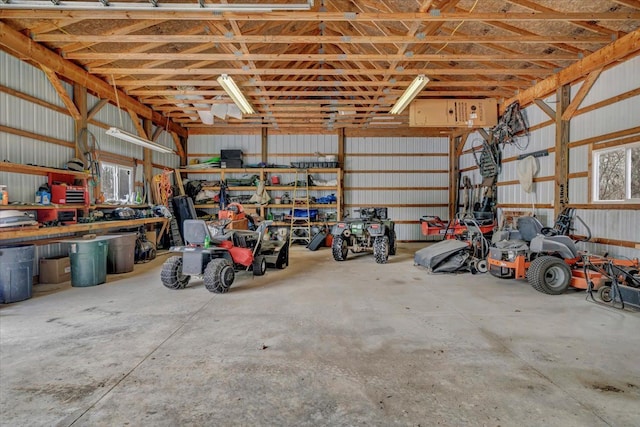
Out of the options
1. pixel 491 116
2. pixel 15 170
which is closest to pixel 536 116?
pixel 491 116

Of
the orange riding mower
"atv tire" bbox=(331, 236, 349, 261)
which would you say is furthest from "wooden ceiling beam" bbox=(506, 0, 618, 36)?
"atv tire" bbox=(331, 236, 349, 261)

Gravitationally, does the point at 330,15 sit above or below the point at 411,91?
above

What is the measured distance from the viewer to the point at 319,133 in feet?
37.1

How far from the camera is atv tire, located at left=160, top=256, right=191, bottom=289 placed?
479 cm

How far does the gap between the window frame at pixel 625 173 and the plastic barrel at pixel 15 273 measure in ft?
28.2

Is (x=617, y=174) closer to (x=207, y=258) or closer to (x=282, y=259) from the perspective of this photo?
(x=282, y=259)

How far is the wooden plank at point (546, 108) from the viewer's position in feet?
22.0

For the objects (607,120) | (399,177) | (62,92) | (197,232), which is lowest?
(197,232)

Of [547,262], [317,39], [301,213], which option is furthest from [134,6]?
[301,213]

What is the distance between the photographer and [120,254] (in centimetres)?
→ 604

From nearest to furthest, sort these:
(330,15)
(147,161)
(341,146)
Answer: (330,15) → (147,161) → (341,146)

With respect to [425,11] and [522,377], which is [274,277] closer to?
[522,377]

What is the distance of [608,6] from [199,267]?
22.1 feet

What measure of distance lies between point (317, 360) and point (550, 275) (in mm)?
4024
